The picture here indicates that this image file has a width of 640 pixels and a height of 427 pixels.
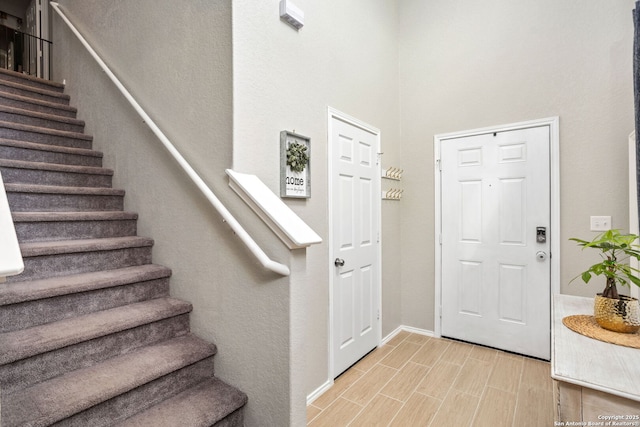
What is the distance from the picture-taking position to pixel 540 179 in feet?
9.06

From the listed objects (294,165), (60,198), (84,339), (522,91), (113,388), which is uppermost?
(522,91)

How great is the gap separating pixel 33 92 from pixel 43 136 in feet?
3.08

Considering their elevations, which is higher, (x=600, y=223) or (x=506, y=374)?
(x=600, y=223)

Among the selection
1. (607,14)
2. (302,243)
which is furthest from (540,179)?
(302,243)

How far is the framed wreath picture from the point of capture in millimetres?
1953

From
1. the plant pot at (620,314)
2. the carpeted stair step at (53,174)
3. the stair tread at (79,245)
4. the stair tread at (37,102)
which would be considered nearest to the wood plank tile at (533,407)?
the plant pot at (620,314)

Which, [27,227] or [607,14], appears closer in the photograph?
[27,227]

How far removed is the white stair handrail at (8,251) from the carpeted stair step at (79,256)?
96 centimetres

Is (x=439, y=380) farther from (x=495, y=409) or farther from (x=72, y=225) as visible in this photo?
(x=72, y=225)

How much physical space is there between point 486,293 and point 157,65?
11.0 ft

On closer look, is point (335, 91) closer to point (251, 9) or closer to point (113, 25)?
point (251, 9)

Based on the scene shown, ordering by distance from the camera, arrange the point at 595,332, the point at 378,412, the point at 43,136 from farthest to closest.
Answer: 1. the point at 43,136
2. the point at 378,412
3. the point at 595,332

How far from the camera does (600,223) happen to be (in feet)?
8.29

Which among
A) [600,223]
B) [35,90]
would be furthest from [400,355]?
[35,90]
